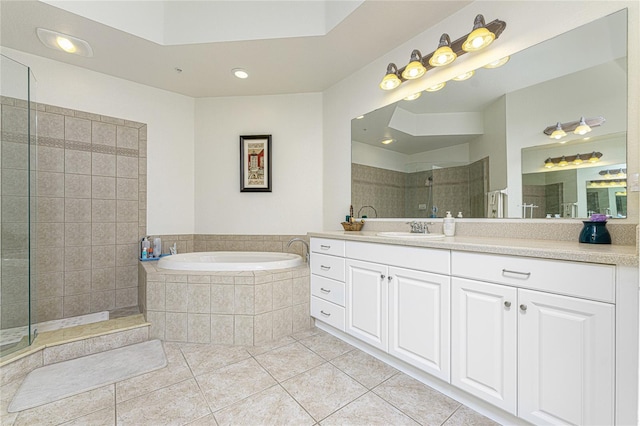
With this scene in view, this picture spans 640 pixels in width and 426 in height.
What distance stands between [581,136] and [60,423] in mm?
2921

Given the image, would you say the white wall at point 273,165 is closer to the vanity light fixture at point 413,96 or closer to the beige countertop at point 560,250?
the vanity light fixture at point 413,96

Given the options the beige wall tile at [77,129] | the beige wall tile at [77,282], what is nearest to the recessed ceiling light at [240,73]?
the beige wall tile at [77,129]

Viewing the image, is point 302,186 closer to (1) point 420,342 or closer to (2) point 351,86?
(2) point 351,86

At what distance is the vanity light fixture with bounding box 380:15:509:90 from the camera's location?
165 cm

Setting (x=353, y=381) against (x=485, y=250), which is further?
(x=353, y=381)

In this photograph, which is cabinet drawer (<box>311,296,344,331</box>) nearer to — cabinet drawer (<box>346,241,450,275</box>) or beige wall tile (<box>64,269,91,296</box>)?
cabinet drawer (<box>346,241,450,275</box>)

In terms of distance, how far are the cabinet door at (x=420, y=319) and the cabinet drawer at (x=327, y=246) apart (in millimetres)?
501

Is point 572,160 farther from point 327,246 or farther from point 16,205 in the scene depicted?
point 16,205

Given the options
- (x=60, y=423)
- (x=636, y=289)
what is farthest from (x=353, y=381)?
(x=60, y=423)

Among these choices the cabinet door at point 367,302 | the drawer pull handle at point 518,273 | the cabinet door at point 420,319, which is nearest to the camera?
the drawer pull handle at point 518,273

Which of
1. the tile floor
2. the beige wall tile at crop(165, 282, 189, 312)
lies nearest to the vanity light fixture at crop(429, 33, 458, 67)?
the tile floor

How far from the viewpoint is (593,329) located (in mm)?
986

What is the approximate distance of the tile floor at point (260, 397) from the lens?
1.36 meters

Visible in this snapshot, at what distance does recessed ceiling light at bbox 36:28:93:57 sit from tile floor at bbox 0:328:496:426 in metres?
2.40
